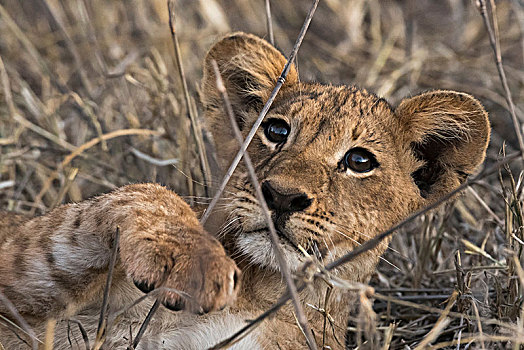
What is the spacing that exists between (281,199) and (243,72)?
139cm

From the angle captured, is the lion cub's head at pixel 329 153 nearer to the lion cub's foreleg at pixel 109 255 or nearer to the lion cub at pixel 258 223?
the lion cub at pixel 258 223

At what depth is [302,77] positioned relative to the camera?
6.19 meters

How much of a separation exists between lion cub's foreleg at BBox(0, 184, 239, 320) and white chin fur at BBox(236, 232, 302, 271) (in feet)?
0.99

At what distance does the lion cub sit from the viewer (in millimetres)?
2873

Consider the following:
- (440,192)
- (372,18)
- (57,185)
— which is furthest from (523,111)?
(57,185)

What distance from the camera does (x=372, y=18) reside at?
8.14 metres

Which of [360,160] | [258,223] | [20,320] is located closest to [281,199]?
[258,223]

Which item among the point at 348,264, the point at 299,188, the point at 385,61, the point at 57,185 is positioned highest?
the point at 385,61

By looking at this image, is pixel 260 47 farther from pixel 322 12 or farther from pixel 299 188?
pixel 322 12

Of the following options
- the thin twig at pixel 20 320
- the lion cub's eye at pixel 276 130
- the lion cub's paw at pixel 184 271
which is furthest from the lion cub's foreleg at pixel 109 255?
the lion cub's eye at pixel 276 130

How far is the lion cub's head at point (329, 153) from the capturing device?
3.31 m

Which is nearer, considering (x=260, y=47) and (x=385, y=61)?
(x=260, y=47)

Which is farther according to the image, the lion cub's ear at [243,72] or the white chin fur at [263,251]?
the lion cub's ear at [243,72]

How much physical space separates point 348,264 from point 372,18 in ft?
17.1
